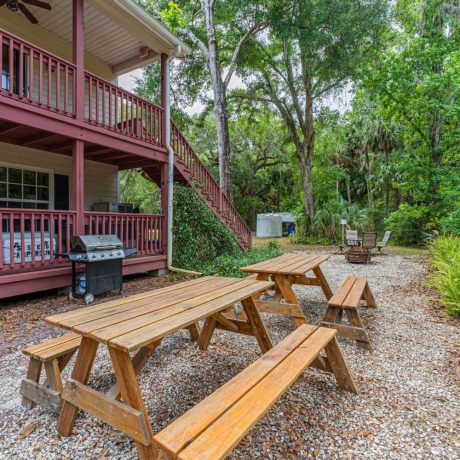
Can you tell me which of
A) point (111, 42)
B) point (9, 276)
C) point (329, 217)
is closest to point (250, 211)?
point (329, 217)

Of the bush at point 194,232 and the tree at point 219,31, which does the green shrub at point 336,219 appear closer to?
the tree at point 219,31

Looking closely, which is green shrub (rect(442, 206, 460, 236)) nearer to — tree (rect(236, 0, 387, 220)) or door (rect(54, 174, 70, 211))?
tree (rect(236, 0, 387, 220))

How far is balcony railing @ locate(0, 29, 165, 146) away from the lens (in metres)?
4.75

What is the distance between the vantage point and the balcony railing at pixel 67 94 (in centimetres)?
475

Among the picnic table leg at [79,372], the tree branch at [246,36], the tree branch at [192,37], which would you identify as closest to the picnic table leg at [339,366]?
the picnic table leg at [79,372]

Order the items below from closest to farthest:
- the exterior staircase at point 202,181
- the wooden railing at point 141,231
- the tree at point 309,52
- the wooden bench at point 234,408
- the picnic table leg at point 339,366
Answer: the wooden bench at point 234,408, the picnic table leg at point 339,366, the wooden railing at point 141,231, the exterior staircase at point 202,181, the tree at point 309,52

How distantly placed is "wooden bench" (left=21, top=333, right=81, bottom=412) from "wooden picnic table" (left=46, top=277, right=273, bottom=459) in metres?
0.21

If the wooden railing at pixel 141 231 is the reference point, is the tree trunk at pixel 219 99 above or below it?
above

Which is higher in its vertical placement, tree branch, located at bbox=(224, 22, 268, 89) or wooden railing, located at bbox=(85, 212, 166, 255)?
tree branch, located at bbox=(224, 22, 268, 89)

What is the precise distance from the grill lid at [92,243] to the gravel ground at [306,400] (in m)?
1.21

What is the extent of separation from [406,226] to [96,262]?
13230 mm

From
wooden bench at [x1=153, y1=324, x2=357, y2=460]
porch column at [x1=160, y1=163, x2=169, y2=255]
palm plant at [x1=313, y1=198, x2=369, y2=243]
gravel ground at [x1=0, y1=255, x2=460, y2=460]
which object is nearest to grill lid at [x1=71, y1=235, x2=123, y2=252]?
gravel ground at [x1=0, y1=255, x2=460, y2=460]

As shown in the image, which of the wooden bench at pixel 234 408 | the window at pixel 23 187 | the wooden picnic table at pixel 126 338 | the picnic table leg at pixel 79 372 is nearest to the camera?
the wooden bench at pixel 234 408

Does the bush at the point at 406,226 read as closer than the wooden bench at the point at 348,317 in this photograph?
No
